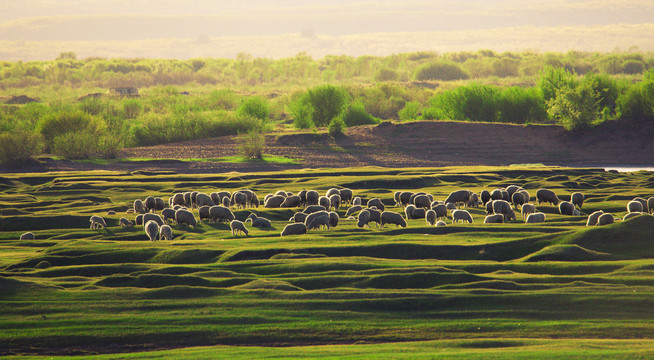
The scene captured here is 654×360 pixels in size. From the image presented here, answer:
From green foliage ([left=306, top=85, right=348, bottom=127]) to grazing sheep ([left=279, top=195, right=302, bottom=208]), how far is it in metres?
37.4

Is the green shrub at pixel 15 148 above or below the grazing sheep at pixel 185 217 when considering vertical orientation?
above

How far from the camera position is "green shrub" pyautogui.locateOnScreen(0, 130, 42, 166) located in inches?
1886

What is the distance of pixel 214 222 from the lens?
2567 centimetres

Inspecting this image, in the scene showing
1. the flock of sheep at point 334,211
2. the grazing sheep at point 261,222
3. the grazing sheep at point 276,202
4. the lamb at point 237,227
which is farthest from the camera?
the grazing sheep at point 276,202

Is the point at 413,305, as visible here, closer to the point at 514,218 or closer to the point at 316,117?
the point at 514,218

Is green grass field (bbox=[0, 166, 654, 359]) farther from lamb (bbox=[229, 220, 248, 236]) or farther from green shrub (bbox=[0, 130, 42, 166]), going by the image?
green shrub (bbox=[0, 130, 42, 166])

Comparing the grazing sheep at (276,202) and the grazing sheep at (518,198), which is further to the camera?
the grazing sheep at (276,202)

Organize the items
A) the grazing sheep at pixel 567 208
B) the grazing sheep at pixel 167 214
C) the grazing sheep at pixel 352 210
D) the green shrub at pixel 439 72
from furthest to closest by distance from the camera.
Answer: the green shrub at pixel 439 72
the grazing sheep at pixel 352 210
the grazing sheep at pixel 567 208
the grazing sheep at pixel 167 214

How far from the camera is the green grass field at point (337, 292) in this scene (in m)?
13.3

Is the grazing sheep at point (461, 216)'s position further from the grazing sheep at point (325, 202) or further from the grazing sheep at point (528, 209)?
the grazing sheep at point (325, 202)

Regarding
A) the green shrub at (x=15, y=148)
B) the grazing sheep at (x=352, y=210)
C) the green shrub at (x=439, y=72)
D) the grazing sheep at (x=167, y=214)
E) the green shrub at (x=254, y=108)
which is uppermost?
the green shrub at (x=439, y=72)

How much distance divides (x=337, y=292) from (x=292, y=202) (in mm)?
13145

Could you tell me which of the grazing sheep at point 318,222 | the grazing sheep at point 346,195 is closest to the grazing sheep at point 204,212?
the grazing sheep at point 318,222

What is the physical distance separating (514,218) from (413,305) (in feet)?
35.9
